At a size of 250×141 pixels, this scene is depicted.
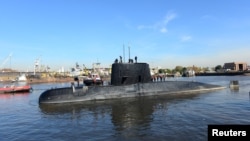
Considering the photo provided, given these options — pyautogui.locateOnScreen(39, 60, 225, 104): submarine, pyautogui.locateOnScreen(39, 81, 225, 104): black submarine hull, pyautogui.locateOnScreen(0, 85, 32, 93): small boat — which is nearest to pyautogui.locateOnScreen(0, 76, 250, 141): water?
pyautogui.locateOnScreen(39, 81, 225, 104): black submarine hull

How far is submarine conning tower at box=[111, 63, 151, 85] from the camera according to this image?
33.3 metres

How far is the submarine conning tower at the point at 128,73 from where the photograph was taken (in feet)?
109

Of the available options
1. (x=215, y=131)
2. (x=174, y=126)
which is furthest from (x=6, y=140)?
(x=215, y=131)

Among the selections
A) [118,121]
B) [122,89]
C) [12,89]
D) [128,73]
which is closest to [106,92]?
[122,89]

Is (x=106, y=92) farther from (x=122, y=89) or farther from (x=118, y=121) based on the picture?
(x=118, y=121)

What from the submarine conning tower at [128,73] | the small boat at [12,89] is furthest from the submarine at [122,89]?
the small boat at [12,89]

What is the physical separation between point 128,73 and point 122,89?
2.08 m

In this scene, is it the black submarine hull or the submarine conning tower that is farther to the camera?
the submarine conning tower

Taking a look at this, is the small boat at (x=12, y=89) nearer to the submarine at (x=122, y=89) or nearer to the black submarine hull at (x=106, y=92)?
the submarine at (x=122, y=89)

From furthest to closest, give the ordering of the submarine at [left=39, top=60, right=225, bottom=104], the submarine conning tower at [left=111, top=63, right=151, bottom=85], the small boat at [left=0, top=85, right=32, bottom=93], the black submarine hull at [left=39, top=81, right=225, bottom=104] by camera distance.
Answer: the small boat at [left=0, top=85, right=32, bottom=93]
the submarine conning tower at [left=111, top=63, right=151, bottom=85]
the submarine at [left=39, top=60, right=225, bottom=104]
the black submarine hull at [left=39, top=81, right=225, bottom=104]

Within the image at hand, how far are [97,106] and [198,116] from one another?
10246 millimetres

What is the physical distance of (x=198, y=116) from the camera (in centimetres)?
2058

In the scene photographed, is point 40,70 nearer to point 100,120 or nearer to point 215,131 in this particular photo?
point 100,120

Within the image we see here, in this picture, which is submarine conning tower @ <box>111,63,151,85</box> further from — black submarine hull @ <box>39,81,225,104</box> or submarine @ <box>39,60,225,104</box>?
black submarine hull @ <box>39,81,225,104</box>
